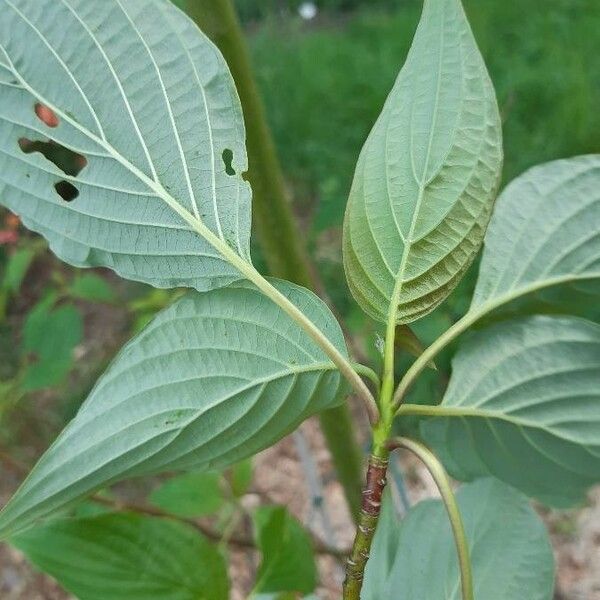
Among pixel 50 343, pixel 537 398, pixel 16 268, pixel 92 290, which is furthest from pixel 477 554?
pixel 16 268

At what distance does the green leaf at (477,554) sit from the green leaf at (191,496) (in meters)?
0.36

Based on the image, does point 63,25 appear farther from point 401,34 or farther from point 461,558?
point 401,34

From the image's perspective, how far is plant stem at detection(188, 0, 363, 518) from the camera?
0.39 m

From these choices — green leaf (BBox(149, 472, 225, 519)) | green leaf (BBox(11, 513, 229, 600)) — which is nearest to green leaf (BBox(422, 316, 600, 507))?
green leaf (BBox(11, 513, 229, 600))

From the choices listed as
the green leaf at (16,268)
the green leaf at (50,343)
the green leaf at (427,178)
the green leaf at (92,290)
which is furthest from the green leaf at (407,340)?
the green leaf at (16,268)

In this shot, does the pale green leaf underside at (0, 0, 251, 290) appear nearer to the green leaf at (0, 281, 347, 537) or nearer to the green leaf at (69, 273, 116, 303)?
the green leaf at (0, 281, 347, 537)

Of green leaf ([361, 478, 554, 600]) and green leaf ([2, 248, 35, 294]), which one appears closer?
green leaf ([361, 478, 554, 600])

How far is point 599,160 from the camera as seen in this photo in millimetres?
278

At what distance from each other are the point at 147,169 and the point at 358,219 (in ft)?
0.28

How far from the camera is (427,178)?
27cm

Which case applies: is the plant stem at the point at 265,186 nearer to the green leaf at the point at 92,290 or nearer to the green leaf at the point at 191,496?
the green leaf at the point at 191,496

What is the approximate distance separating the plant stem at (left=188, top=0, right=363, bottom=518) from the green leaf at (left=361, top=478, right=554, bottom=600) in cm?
19

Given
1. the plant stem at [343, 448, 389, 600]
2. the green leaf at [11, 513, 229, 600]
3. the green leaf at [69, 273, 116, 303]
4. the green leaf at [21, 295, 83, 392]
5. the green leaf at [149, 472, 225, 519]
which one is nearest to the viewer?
the plant stem at [343, 448, 389, 600]

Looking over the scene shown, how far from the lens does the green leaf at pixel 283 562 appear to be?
47 centimetres
